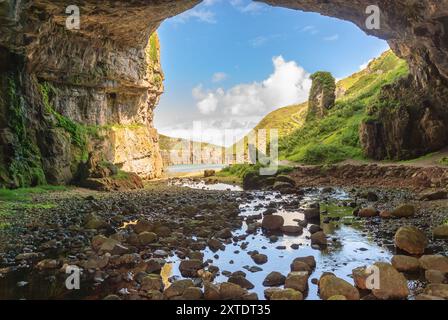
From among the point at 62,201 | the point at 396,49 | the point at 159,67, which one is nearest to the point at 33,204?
the point at 62,201

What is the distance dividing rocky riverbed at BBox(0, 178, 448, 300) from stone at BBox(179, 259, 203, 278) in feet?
Result: 0.07

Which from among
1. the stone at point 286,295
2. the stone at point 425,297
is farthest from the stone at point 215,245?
the stone at point 425,297

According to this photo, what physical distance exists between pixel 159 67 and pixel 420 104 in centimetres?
4267

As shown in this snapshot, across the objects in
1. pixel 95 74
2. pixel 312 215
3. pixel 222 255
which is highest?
pixel 95 74

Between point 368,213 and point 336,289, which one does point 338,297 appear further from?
point 368,213

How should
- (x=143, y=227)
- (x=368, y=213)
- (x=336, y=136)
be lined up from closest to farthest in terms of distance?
(x=143, y=227) < (x=368, y=213) < (x=336, y=136)

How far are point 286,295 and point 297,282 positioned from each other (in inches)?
23.0

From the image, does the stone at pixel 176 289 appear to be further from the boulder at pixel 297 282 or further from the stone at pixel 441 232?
the stone at pixel 441 232

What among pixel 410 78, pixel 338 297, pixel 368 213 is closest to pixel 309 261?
pixel 338 297

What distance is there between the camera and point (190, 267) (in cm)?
782

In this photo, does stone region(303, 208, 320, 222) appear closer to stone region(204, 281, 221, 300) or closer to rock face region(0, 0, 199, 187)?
stone region(204, 281, 221, 300)

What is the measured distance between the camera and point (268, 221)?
12.3 meters

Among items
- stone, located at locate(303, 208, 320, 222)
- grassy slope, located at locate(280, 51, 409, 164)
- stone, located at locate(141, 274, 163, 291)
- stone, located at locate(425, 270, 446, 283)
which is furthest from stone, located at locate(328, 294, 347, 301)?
grassy slope, located at locate(280, 51, 409, 164)
